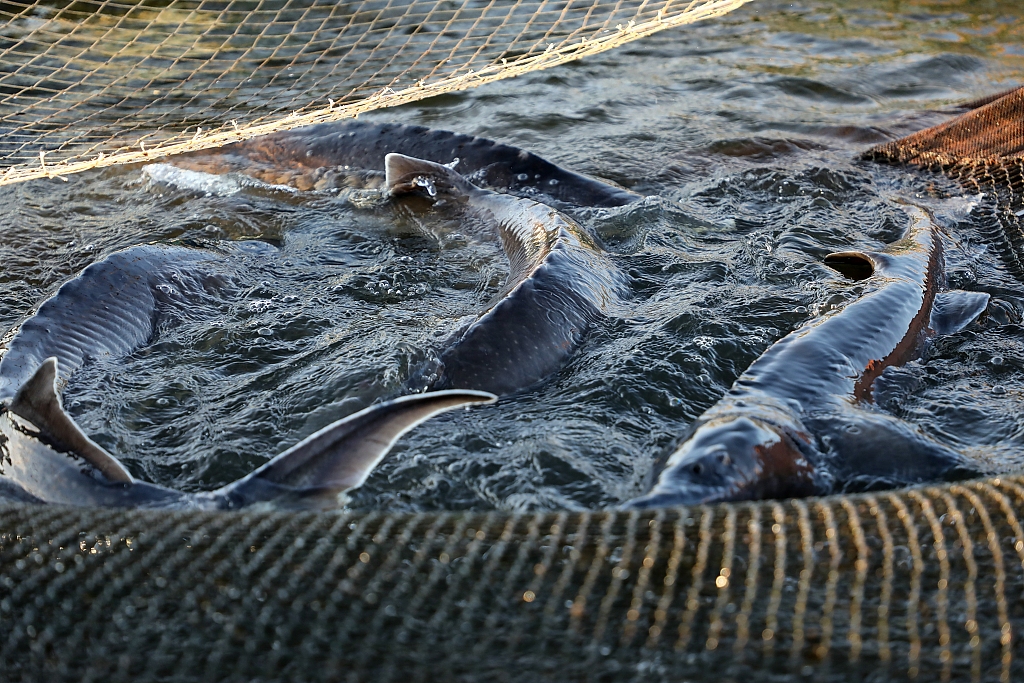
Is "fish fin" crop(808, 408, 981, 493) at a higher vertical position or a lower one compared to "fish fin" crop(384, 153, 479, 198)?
lower

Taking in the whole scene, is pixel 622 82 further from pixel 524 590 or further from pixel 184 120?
pixel 524 590

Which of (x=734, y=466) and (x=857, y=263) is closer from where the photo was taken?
(x=734, y=466)

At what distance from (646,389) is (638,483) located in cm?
68

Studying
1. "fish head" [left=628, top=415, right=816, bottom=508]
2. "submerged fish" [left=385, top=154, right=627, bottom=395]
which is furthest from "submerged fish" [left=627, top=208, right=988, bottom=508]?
"submerged fish" [left=385, top=154, right=627, bottom=395]

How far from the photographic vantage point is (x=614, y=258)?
15.0 feet

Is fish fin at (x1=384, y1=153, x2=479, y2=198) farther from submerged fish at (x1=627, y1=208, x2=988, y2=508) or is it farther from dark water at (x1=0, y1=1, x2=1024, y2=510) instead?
submerged fish at (x1=627, y1=208, x2=988, y2=508)

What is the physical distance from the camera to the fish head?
251 cm

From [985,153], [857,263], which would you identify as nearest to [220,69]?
[857,263]

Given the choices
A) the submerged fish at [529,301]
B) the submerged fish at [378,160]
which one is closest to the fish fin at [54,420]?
the submerged fish at [529,301]

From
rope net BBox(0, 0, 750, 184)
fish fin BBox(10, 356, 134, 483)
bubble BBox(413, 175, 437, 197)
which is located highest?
rope net BBox(0, 0, 750, 184)

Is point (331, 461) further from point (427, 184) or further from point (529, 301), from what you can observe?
point (427, 184)

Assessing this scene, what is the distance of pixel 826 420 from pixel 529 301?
1124 mm

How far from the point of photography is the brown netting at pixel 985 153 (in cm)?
516

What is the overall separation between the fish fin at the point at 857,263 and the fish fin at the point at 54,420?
2.95m
